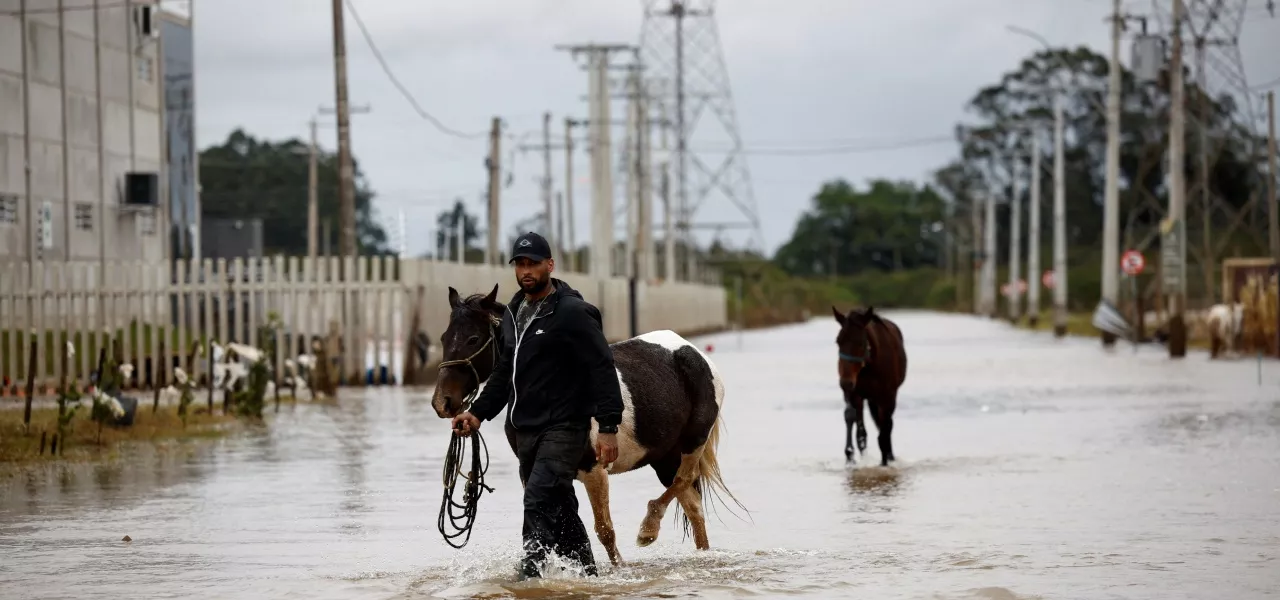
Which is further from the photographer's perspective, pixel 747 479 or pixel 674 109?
pixel 674 109

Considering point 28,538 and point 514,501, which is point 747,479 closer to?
point 514,501

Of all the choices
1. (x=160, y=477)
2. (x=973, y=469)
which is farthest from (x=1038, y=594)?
(x=160, y=477)

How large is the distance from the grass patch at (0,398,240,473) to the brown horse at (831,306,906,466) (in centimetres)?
701

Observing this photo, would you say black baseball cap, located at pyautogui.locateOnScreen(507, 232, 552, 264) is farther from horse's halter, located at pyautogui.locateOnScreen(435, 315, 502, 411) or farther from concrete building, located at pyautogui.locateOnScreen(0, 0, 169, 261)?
concrete building, located at pyautogui.locateOnScreen(0, 0, 169, 261)

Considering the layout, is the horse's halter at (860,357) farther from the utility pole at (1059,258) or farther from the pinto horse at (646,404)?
the utility pole at (1059,258)

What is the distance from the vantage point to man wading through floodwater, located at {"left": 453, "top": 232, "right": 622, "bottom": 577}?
10164 mm

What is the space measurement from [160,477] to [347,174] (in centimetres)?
1775

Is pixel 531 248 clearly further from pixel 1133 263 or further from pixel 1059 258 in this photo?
pixel 1059 258

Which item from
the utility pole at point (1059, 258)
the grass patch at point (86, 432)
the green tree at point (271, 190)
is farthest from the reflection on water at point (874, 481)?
the green tree at point (271, 190)

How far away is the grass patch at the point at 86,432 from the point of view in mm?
19000

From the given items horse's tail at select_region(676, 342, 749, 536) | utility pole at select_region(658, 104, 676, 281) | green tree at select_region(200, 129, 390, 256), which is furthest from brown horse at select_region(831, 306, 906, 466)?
green tree at select_region(200, 129, 390, 256)

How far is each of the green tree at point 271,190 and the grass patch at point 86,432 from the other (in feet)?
311

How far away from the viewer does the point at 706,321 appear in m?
106

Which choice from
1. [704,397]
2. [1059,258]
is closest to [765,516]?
[704,397]
